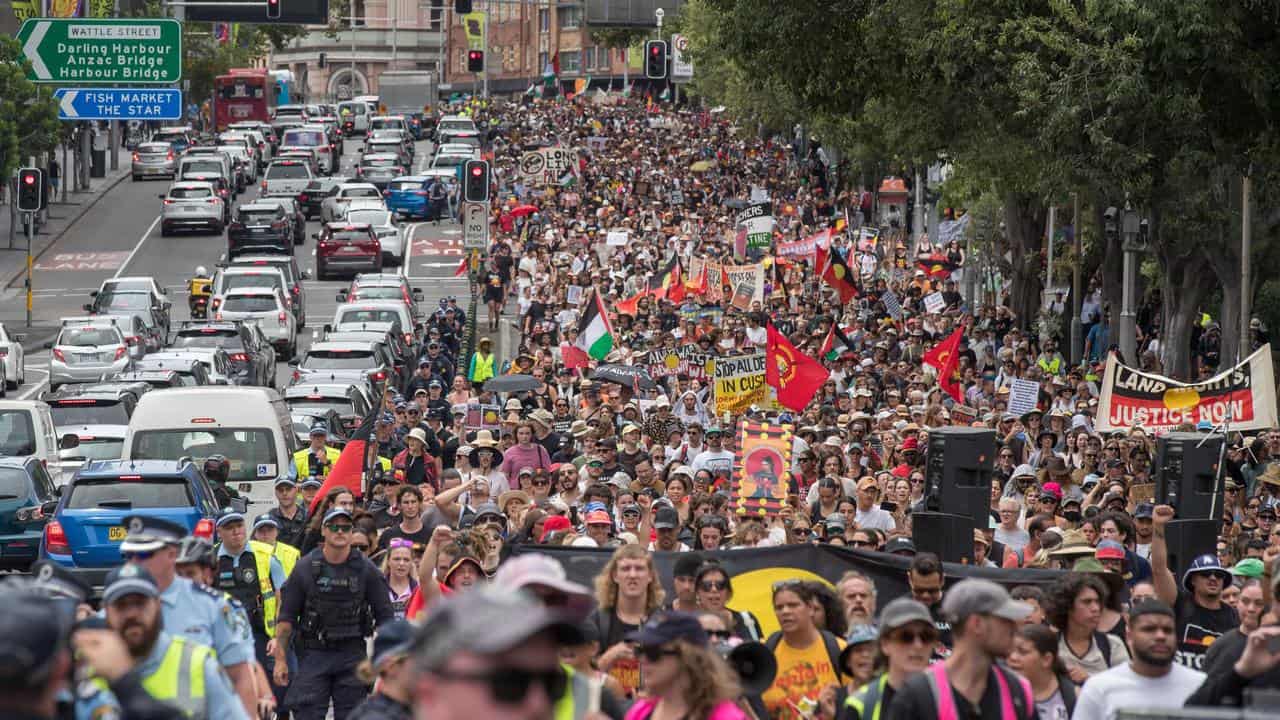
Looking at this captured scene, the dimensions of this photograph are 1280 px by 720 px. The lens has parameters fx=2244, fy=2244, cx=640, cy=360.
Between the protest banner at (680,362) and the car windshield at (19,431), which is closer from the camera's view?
the car windshield at (19,431)

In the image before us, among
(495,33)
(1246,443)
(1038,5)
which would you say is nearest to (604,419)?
(1246,443)

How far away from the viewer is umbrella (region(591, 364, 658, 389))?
24641mm

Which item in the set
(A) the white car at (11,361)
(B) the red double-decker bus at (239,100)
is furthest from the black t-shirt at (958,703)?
(B) the red double-decker bus at (239,100)

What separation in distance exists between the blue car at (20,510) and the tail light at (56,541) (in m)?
1.84

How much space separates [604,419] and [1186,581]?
10.2 m

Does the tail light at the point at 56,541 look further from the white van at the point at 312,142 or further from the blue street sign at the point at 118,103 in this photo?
the white van at the point at 312,142

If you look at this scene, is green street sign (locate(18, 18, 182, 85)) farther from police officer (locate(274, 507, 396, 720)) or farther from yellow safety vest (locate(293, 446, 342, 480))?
police officer (locate(274, 507, 396, 720))

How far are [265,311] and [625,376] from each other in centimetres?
1548

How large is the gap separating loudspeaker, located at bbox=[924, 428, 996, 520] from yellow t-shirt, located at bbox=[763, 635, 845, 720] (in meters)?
3.99

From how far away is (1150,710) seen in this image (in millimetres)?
5953

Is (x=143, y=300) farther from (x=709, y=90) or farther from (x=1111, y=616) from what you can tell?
(x=709, y=90)

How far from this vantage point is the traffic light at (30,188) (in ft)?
130

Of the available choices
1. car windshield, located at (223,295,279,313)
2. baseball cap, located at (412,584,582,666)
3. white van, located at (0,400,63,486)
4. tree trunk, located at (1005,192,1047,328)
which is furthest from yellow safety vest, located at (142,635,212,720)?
tree trunk, located at (1005,192,1047,328)

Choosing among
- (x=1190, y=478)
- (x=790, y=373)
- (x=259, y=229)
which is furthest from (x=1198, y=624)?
(x=259, y=229)
